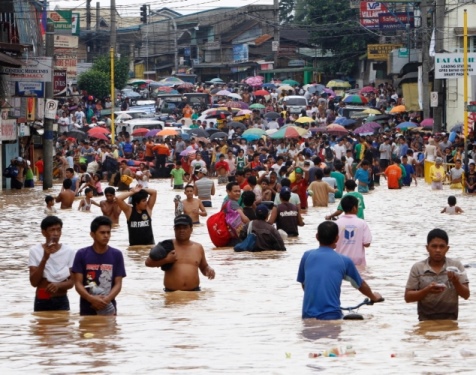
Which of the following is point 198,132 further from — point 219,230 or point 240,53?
point 240,53

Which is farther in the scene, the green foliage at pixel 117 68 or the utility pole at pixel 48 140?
the green foliage at pixel 117 68

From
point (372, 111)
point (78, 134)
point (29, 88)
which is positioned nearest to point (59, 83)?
point (29, 88)

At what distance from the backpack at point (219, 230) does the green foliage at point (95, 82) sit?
202ft

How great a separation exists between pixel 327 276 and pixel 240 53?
321 ft

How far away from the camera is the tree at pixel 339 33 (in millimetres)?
84688

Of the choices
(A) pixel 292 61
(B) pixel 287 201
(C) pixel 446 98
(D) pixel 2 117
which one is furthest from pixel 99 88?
(B) pixel 287 201

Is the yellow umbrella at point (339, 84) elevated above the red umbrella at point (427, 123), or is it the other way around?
the yellow umbrella at point (339, 84)

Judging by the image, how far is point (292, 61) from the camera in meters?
100

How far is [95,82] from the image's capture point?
270ft

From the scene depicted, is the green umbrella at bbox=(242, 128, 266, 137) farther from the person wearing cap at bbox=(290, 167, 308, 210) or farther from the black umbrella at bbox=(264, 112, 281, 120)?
the person wearing cap at bbox=(290, 167, 308, 210)

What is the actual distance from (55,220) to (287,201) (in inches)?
433

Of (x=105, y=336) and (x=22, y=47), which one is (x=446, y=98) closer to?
(x=22, y=47)

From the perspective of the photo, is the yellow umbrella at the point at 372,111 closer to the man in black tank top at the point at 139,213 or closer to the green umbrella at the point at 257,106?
the green umbrella at the point at 257,106

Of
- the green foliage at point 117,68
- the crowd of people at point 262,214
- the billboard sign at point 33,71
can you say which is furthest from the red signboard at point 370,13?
the billboard sign at point 33,71
